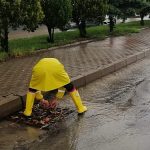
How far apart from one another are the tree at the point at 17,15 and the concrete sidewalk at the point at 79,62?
1088 mm

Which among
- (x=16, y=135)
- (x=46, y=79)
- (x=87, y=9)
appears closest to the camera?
(x=16, y=135)

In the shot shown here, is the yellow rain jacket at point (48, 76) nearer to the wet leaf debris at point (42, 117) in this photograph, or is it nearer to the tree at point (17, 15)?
the wet leaf debris at point (42, 117)

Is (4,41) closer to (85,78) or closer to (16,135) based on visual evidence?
(85,78)

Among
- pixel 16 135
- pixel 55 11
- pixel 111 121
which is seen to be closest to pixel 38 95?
pixel 16 135

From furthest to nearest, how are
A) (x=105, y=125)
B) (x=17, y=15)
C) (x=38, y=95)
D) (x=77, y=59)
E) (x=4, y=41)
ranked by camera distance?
(x=4, y=41)
(x=17, y=15)
(x=77, y=59)
(x=38, y=95)
(x=105, y=125)

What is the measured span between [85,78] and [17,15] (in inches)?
152

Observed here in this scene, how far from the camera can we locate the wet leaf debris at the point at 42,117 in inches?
251

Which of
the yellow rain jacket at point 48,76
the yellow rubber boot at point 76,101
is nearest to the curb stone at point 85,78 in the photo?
the yellow rain jacket at point 48,76

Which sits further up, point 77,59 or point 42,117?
point 77,59

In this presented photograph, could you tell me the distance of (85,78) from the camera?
29.6 ft

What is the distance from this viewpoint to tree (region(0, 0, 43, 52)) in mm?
11539

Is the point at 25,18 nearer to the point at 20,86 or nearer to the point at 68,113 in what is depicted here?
the point at 20,86

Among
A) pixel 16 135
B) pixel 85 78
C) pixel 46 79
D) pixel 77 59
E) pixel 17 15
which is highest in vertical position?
pixel 17 15

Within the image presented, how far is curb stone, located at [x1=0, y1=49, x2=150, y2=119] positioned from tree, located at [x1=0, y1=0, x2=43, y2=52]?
332 centimetres
